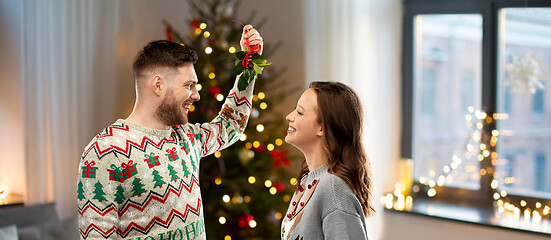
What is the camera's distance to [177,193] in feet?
6.07

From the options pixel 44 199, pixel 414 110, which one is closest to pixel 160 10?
pixel 44 199

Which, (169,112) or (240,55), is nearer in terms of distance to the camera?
(169,112)

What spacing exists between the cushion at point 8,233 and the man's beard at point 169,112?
1.57 meters

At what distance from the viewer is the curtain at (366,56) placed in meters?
3.68

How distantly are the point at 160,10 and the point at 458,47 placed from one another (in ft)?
7.57

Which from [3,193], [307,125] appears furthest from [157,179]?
[3,193]

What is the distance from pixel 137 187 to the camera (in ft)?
5.77

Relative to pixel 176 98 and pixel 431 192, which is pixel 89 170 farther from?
pixel 431 192

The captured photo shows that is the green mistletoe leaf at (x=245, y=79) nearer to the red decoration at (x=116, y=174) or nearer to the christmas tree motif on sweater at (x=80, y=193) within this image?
the red decoration at (x=116, y=174)

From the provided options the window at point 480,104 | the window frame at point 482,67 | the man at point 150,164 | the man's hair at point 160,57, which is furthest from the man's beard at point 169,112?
the window frame at point 482,67

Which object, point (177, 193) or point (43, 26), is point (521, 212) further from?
point (43, 26)

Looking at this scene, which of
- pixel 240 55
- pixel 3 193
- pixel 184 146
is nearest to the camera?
pixel 184 146

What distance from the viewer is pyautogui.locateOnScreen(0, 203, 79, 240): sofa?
10.1 ft

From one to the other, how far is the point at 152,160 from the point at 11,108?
213cm
